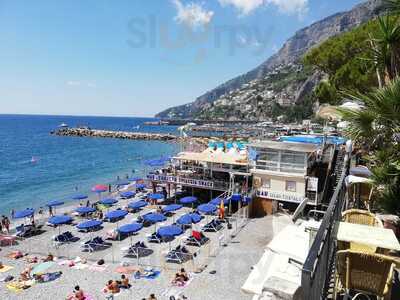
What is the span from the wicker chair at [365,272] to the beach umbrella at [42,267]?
57.4 ft

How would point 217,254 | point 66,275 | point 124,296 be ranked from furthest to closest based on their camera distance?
point 217,254 → point 66,275 → point 124,296

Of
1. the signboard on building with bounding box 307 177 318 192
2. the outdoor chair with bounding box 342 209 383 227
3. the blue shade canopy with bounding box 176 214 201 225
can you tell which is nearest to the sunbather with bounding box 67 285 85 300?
the blue shade canopy with bounding box 176 214 201 225

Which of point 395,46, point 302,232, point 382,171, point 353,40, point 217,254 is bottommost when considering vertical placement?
point 217,254

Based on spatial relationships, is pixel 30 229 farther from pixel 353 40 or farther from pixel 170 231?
pixel 353 40

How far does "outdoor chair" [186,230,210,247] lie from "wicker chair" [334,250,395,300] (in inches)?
683

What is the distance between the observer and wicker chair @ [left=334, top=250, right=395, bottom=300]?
160 inches

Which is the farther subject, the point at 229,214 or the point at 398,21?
the point at 229,214

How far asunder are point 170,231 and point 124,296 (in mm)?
5372

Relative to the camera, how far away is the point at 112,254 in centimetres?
2019

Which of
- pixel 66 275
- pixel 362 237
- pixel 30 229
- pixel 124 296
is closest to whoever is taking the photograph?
pixel 362 237

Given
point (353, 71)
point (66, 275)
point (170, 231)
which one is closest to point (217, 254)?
point (170, 231)

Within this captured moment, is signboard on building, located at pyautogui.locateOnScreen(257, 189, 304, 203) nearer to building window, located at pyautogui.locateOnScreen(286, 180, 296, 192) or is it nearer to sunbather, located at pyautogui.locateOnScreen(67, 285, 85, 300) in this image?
building window, located at pyautogui.locateOnScreen(286, 180, 296, 192)

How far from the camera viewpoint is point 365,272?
13.6 ft

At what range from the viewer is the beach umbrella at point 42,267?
17641 mm
